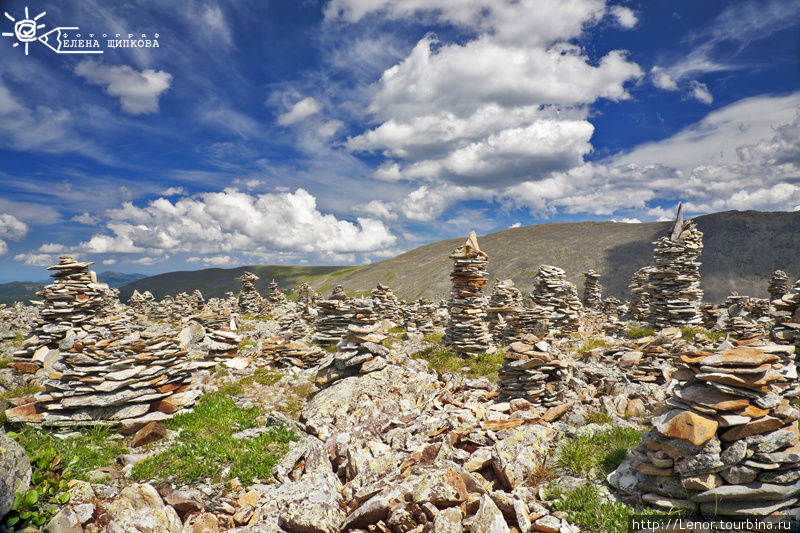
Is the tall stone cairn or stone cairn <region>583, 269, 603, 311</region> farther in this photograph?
stone cairn <region>583, 269, 603, 311</region>

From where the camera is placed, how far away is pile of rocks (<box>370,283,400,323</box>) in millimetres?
34344

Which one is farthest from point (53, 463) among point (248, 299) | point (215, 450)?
point (248, 299)

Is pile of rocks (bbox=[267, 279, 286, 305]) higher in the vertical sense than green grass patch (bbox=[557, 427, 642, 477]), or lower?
higher

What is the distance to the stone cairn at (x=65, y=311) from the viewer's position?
15.1 m

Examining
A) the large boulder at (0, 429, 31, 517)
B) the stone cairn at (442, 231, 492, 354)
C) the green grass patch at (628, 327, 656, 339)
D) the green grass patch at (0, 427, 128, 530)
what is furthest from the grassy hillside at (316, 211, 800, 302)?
the large boulder at (0, 429, 31, 517)

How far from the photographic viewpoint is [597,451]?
7441 mm

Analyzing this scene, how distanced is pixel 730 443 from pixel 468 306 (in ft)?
41.3

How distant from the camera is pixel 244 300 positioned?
150 feet

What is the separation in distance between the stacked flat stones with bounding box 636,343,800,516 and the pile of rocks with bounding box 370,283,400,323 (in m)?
26.8

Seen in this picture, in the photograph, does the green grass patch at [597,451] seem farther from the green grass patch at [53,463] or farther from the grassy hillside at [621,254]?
the grassy hillside at [621,254]

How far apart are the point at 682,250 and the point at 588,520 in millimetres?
18065

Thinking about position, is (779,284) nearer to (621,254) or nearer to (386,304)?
(386,304)

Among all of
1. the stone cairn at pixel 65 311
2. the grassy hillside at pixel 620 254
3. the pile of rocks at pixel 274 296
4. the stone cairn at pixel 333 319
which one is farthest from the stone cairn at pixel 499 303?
the grassy hillside at pixel 620 254

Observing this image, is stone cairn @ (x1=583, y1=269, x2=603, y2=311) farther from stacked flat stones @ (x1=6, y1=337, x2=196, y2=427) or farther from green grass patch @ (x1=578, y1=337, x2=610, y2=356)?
stacked flat stones @ (x1=6, y1=337, x2=196, y2=427)
